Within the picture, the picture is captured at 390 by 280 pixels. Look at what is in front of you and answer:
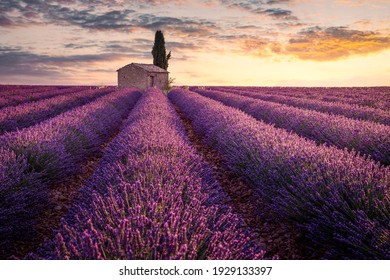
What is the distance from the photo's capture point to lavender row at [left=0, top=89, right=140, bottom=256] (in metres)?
2.93

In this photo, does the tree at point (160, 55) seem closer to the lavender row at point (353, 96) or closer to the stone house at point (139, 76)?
the stone house at point (139, 76)

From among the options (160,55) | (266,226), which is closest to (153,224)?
(266,226)

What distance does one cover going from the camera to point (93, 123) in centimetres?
689

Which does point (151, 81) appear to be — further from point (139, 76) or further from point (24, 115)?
point (24, 115)

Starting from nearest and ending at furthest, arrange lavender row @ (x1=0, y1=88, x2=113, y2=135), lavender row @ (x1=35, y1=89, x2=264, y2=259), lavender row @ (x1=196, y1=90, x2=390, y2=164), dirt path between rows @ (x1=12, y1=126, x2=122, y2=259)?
lavender row @ (x1=35, y1=89, x2=264, y2=259) → dirt path between rows @ (x1=12, y1=126, x2=122, y2=259) → lavender row @ (x1=196, y1=90, x2=390, y2=164) → lavender row @ (x1=0, y1=88, x2=113, y2=135)

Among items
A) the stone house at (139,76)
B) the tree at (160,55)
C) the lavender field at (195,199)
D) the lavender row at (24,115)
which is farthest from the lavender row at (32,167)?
the tree at (160,55)

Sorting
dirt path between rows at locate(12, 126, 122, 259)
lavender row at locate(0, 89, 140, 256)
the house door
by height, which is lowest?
dirt path between rows at locate(12, 126, 122, 259)

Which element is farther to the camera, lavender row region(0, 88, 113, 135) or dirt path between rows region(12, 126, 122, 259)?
lavender row region(0, 88, 113, 135)

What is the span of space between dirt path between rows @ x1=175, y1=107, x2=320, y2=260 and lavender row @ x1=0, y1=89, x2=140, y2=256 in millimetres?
2082

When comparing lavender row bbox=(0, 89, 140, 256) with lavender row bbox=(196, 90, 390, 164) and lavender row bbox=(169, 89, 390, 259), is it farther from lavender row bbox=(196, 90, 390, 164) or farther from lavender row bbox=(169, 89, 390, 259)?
lavender row bbox=(196, 90, 390, 164)

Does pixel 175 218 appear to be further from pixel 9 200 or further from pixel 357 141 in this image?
pixel 357 141

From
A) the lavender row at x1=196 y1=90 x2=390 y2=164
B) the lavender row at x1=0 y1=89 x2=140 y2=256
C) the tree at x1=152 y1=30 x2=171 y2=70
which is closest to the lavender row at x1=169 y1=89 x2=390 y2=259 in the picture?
the lavender row at x1=196 y1=90 x2=390 y2=164

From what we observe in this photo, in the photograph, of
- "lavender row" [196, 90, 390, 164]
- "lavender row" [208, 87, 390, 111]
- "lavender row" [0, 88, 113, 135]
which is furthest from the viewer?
"lavender row" [208, 87, 390, 111]

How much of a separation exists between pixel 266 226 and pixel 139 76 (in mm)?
32405
